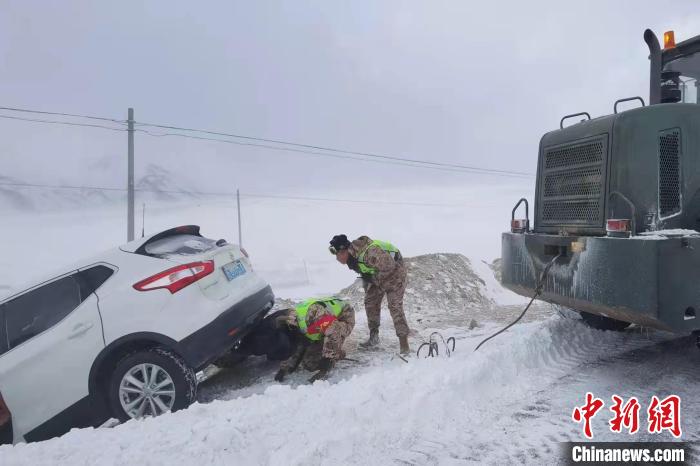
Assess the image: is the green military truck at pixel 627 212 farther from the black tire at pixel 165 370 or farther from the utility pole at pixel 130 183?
the utility pole at pixel 130 183

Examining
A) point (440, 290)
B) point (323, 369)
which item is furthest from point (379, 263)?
point (440, 290)

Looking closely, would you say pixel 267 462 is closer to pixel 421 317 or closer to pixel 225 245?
pixel 225 245

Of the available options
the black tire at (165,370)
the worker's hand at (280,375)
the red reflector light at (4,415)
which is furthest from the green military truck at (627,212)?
the red reflector light at (4,415)

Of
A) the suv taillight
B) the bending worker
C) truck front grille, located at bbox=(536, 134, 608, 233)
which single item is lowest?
the suv taillight

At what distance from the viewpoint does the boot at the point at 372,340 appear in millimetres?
6066

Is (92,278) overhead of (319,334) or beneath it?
overhead

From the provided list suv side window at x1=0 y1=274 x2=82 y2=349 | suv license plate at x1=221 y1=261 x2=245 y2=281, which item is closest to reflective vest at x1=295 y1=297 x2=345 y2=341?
suv license plate at x1=221 y1=261 x2=245 y2=281

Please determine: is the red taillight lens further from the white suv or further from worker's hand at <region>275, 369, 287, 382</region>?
worker's hand at <region>275, 369, 287, 382</region>

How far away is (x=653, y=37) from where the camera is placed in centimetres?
475

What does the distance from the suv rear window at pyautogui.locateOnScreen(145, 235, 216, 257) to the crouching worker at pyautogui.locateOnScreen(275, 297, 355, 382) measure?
1122 mm

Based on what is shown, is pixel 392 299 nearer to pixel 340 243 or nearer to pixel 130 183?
pixel 340 243

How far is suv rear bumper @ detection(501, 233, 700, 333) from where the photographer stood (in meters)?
3.36

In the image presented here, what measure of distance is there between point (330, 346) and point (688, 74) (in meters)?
4.37

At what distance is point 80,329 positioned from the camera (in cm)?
392
